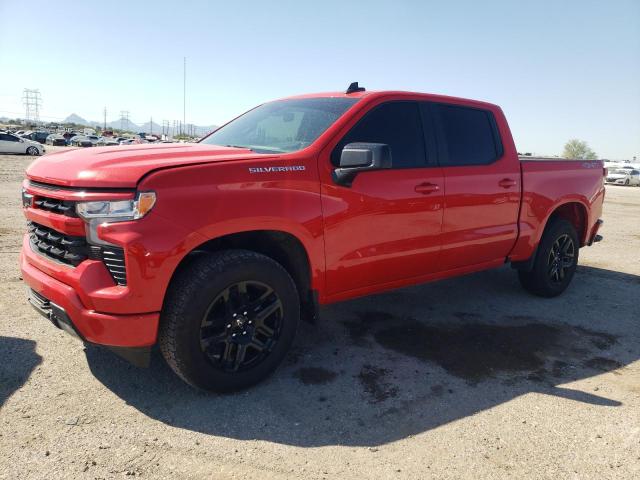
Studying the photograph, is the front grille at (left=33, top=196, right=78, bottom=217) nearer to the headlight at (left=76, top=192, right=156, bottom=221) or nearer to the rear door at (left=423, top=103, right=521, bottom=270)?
the headlight at (left=76, top=192, right=156, bottom=221)

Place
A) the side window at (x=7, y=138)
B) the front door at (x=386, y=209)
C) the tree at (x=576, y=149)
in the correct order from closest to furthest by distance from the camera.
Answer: the front door at (x=386, y=209), the side window at (x=7, y=138), the tree at (x=576, y=149)

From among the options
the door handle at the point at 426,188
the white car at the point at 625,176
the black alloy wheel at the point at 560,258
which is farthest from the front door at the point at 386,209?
the white car at the point at 625,176

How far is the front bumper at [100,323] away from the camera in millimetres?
2680

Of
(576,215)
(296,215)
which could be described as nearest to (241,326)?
(296,215)

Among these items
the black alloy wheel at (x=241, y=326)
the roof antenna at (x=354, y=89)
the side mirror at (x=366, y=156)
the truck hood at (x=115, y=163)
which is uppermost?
the roof antenna at (x=354, y=89)

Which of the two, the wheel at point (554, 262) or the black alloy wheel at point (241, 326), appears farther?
the wheel at point (554, 262)

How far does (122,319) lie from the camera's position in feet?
8.77

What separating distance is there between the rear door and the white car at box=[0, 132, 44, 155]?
32.9 metres

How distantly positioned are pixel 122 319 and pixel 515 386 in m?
2.60

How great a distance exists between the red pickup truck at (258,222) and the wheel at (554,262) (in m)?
0.83

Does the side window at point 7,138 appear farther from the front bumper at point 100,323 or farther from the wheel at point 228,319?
the wheel at point 228,319

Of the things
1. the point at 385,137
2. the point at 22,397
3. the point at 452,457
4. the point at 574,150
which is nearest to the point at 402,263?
the point at 385,137

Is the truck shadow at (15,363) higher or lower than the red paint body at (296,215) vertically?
lower

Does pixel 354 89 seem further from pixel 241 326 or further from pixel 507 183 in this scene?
pixel 241 326
